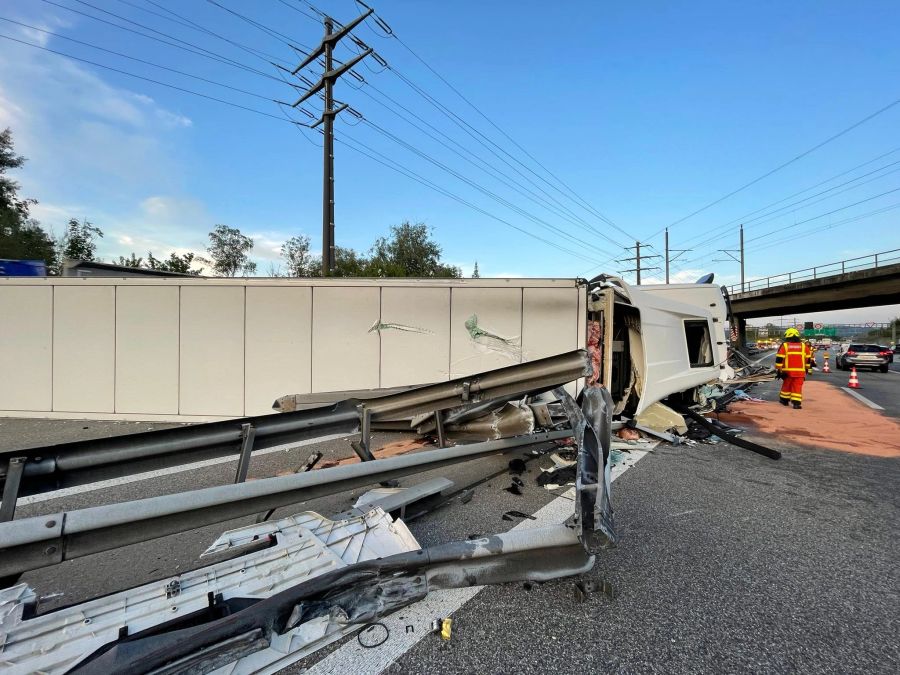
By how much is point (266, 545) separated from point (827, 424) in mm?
9293

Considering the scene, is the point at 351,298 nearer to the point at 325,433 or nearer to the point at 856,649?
the point at 325,433

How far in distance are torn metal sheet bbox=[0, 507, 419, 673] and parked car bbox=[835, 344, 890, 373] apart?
27536 mm

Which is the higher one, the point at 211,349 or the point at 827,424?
the point at 211,349

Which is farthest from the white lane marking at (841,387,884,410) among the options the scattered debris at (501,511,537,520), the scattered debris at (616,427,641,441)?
the scattered debris at (501,511,537,520)

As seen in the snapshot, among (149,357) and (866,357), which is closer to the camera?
(149,357)

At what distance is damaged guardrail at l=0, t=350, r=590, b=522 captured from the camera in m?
1.98

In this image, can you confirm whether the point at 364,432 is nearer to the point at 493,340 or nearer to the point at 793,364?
the point at 493,340

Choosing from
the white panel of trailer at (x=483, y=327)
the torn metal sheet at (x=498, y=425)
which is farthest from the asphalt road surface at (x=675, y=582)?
the white panel of trailer at (x=483, y=327)

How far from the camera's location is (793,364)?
8961 mm

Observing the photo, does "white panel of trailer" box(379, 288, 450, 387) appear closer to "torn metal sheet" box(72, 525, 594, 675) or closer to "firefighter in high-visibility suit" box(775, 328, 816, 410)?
"torn metal sheet" box(72, 525, 594, 675)

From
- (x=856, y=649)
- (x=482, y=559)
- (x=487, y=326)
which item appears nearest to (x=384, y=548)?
(x=482, y=559)

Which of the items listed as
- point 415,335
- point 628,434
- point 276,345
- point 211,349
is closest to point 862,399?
point 628,434

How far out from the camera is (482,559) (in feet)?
7.11

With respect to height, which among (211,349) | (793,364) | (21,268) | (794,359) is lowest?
(793,364)
